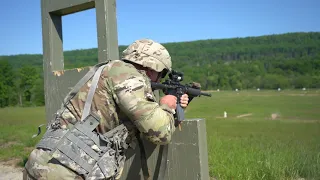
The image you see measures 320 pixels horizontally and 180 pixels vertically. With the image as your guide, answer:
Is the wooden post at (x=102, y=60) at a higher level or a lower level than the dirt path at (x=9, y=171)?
higher

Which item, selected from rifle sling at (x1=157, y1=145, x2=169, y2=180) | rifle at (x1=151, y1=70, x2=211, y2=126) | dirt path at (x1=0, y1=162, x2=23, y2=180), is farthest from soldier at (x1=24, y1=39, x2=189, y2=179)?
dirt path at (x1=0, y1=162, x2=23, y2=180)

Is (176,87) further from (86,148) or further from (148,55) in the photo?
(86,148)

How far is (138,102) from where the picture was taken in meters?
1.90

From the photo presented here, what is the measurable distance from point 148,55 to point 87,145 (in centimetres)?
72

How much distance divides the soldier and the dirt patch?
10.6 ft

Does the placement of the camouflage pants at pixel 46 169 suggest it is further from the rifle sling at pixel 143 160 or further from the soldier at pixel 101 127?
the rifle sling at pixel 143 160

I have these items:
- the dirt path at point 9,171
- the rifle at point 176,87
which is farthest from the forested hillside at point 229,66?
the dirt path at point 9,171

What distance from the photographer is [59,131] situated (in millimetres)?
1984

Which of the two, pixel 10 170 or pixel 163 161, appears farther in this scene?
pixel 10 170

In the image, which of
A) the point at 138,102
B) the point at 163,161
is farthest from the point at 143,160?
the point at 138,102

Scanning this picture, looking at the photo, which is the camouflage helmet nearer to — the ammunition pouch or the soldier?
the soldier

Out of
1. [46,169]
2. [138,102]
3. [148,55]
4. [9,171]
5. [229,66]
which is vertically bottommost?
[9,171]

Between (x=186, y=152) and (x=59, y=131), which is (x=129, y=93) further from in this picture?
(x=186, y=152)

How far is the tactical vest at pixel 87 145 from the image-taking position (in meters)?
1.89
